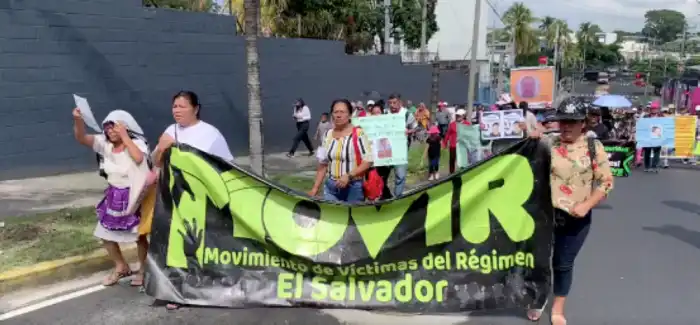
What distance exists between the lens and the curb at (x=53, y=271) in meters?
5.54

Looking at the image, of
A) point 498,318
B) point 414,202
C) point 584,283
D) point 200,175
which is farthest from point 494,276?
point 200,175

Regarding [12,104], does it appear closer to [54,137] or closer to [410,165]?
[54,137]

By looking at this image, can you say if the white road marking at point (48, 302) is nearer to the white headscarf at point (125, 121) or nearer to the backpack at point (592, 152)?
the white headscarf at point (125, 121)

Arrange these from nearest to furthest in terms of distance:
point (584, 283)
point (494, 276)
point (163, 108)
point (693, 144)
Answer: point (494, 276) < point (584, 283) < point (163, 108) < point (693, 144)

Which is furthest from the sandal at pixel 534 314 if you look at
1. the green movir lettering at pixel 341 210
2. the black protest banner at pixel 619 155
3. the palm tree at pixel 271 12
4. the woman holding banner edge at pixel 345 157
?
the palm tree at pixel 271 12

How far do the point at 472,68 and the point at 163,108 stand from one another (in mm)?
7458

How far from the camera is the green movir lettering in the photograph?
485cm

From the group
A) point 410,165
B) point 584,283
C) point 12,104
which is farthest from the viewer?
point 410,165

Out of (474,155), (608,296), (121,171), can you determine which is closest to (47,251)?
(121,171)

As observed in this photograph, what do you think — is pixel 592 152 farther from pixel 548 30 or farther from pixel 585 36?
pixel 585 36

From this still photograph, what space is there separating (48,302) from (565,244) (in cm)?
397

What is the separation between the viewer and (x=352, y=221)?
16.2ft

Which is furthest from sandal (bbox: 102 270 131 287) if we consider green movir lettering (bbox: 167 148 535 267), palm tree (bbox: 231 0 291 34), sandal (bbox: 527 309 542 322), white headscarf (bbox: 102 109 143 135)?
palm tree (bbox: 231 0 291 34)

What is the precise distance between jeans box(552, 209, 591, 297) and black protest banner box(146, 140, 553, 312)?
0.07 m
